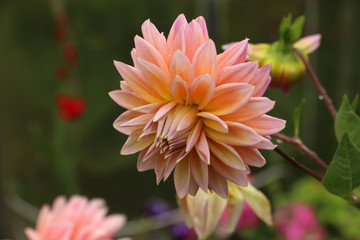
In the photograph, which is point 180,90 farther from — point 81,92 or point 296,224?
point 81,92

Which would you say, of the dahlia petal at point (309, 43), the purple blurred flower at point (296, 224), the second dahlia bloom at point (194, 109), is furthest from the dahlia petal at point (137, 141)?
the purple blurred flower at point (296, 224)

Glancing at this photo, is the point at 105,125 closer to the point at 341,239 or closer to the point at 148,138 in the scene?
the point at 341,239

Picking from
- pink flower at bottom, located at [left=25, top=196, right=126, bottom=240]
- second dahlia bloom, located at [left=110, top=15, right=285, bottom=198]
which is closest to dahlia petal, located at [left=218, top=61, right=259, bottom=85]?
second dahlia bloom, located at [left=110, top=15, right=285, bottom=198]

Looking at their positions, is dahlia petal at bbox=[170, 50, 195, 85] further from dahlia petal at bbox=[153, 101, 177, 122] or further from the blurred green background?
the blurred green background

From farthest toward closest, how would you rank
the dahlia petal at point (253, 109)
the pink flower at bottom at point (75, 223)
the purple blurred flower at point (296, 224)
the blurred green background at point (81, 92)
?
the blurred green background at point (81, 92)
the purple blurred flower at point (296, 224)
the pink flower at bottom at point (75, 223)
the dahlia petal at point (253, 109)

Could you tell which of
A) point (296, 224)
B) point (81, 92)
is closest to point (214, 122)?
point (296, 224)

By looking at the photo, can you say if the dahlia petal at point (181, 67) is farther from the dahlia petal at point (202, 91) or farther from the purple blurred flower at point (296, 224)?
the purple blurred flower at point (296, 224)

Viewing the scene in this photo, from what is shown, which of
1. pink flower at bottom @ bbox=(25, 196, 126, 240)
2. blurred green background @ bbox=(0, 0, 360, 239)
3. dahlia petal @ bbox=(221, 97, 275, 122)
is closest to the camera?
dahlia petal @ bbox=(221, 97, 275, 122)
